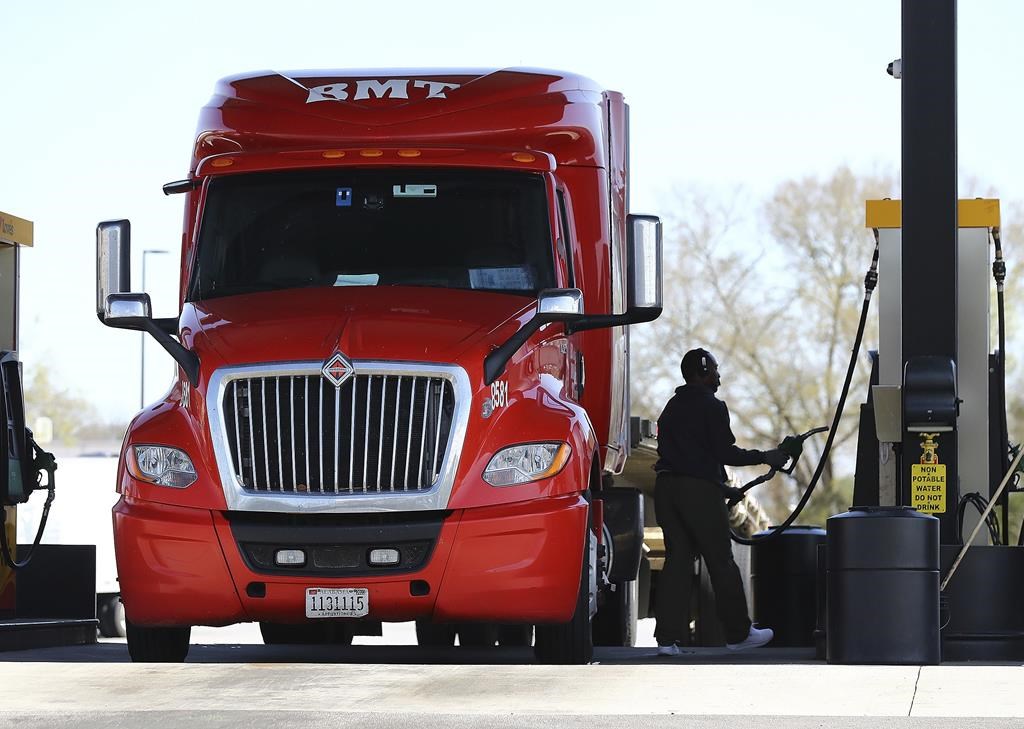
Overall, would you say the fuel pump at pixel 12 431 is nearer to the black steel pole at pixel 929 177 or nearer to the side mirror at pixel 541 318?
the side mirror at pixel 541 318

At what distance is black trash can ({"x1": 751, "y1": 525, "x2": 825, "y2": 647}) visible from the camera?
526 inches

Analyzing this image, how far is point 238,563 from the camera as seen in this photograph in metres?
9.51

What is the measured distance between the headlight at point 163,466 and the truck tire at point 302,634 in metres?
3.94

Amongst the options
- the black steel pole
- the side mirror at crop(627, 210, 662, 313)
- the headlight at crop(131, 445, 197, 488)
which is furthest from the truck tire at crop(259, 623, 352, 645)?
the black steel pole

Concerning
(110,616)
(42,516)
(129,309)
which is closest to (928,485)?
(129,309)

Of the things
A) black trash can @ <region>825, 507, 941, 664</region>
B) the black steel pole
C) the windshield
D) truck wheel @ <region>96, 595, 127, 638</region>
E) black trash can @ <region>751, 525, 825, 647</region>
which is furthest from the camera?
truck wheel @ <region>96, 595, 127, 638</region>

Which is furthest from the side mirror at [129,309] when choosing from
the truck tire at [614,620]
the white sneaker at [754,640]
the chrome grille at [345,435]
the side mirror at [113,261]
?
the truck tire at [614,620]

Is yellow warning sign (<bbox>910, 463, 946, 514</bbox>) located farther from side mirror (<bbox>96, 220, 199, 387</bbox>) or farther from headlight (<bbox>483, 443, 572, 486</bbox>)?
side mirror (<bbox>96, 220, 199, 387</bbox>)

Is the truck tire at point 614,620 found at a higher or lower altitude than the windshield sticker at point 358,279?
lower

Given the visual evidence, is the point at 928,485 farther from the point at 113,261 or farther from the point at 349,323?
the point at 113,261

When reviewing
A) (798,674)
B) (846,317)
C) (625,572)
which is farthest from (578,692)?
(846,317)

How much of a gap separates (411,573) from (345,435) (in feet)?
2.47

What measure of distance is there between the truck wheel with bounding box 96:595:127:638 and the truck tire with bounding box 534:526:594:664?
1795cm

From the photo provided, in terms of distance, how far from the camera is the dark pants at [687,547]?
481 inches
